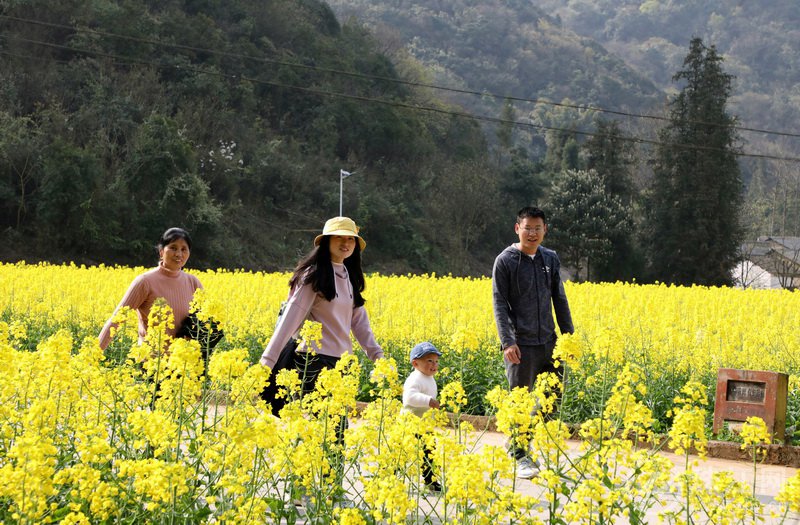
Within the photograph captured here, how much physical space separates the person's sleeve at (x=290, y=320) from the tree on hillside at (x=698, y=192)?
42.2 metres

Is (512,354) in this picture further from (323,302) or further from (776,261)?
(776,261)

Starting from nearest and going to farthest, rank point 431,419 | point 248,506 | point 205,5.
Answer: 1. point 248,506
2. point 431,419
3. point 205,5

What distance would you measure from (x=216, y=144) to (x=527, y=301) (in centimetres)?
Result: 3896

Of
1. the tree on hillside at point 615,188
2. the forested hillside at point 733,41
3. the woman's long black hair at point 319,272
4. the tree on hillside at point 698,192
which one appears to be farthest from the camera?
the forested hillside at point 733,41

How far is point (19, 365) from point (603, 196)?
149 feet

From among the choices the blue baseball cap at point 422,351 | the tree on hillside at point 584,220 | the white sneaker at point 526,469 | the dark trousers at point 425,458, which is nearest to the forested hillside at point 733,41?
the tree on hillside at point 584,220

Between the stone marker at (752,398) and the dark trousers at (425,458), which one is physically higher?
the stone marker at (752,398)

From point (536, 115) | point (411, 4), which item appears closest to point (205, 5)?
point (536, 115)

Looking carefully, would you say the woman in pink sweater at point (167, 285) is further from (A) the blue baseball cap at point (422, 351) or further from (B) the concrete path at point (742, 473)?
(B) the concrete path at point (742, 473)

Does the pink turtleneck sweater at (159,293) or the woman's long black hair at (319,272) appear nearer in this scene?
the woman's long black hair at (319,272)

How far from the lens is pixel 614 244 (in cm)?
4816

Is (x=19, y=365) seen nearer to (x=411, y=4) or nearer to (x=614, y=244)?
(x=614, y=244)

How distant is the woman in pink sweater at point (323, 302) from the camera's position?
5.89 metres

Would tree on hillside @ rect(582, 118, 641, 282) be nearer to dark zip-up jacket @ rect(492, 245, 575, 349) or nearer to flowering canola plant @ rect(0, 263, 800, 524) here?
dark zip-up jacket @ rect(492, 245, 575, 349)
